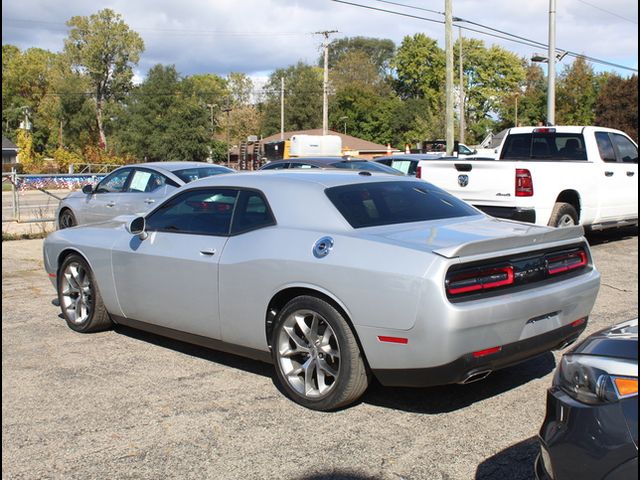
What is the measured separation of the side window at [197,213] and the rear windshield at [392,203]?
33.8 inches

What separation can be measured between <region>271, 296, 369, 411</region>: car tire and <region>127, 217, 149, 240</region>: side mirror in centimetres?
175

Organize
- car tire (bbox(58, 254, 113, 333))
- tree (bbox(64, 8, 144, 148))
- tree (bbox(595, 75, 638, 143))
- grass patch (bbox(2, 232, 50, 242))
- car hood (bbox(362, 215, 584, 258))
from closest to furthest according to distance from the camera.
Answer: car hood (bbox(362, 215, 584, 258)) < car tire (bbox(58, 254, 113, 333)) < grass patch (bbox(2, 232, 50, 242)) < tree (bbox(595, 75, 638, 143)) < tree (bbox(64, 8, 144, 148))

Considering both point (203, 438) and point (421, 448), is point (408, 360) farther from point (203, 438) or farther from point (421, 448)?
point (203, 438)

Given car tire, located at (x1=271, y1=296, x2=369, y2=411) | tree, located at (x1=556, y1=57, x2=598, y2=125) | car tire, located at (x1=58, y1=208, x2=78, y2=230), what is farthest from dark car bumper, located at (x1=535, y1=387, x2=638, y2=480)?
tree, located at (x1=556, y1=57, x2=598, y2=125)

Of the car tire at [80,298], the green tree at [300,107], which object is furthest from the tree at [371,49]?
the car tire at [80,298]

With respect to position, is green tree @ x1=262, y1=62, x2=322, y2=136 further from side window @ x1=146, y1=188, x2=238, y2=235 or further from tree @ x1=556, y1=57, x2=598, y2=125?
side window @ x1=146, y1=188, x2=238, y2=235

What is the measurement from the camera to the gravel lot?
3.92 meters

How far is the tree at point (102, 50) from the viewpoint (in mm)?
77438

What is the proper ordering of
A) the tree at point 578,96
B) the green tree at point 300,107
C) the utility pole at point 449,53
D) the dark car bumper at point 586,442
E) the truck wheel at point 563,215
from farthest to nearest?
the green tree at point 300,107 < the tree at point 578,96 < the utility pole at point 449,53 < the truck wheel at point 563,215 < the dark car bumper at point 586,442

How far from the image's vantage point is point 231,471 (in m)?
3.87

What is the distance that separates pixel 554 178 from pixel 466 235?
6.50m

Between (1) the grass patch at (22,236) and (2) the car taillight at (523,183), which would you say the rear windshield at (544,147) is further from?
(1) the grass patch at (22,236)

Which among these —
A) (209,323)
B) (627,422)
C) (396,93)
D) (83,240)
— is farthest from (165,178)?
(396,93)

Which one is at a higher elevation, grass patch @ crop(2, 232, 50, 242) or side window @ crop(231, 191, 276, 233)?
side window @ crop(231, 191, 276, 233)
